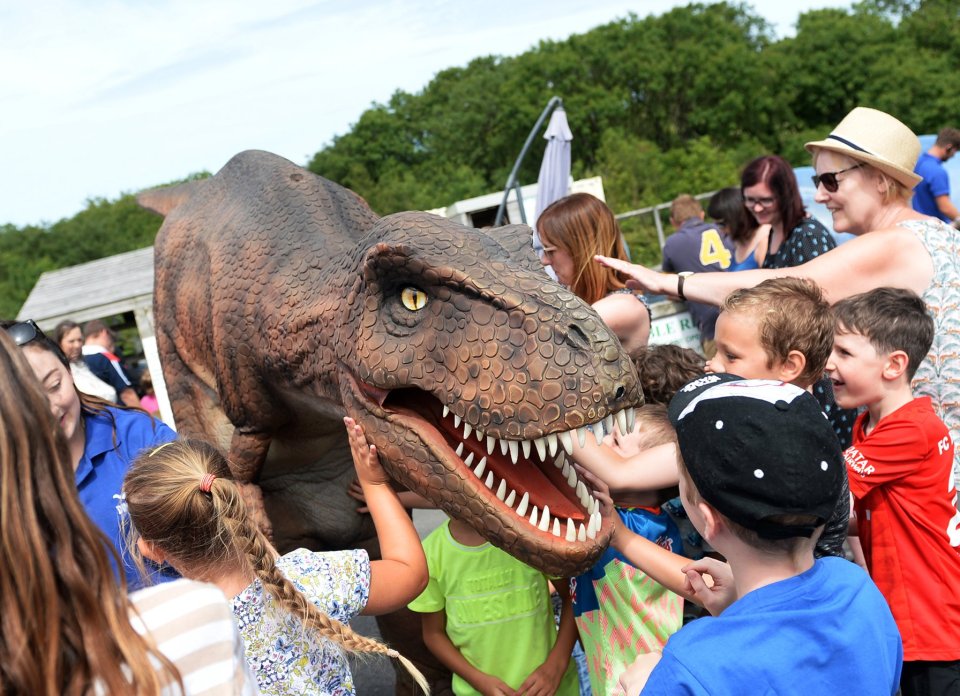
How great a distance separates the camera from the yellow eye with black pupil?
230 centimetres

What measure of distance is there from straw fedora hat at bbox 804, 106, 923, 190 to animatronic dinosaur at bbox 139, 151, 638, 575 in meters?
1.19

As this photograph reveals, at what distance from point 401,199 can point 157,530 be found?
131 ft

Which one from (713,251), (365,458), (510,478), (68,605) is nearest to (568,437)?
(510,478)

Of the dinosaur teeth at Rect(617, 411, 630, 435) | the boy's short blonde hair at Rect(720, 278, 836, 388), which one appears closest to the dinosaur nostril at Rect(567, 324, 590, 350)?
the dinosaur teeth at Rect(617, 411, 630, 435)

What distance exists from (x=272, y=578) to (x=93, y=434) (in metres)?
1.15

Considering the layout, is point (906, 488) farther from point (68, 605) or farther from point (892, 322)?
point (68, 605)

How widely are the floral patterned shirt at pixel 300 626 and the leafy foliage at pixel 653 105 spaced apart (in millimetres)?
29338

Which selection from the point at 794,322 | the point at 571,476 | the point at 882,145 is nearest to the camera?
the point at 571,476

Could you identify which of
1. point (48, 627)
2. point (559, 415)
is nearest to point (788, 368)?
point (559, 415)

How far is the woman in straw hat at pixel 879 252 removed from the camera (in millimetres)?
2713

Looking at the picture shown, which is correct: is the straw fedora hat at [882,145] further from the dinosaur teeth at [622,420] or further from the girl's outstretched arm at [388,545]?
the girl's outstretched arm at [388,545]

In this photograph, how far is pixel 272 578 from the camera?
1854 mm

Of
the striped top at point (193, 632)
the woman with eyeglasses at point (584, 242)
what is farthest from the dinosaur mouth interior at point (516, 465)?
the woman with eyeglasses at point (584, 242)

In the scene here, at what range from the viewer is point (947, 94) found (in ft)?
109
